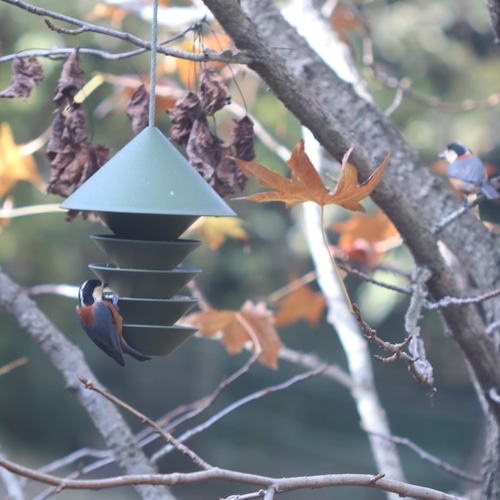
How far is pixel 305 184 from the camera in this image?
3.77 ft

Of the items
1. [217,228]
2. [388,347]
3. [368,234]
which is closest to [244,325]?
[217,228]

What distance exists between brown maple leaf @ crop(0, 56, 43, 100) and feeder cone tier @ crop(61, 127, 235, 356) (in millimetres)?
290

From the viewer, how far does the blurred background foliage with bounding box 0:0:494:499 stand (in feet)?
16.0

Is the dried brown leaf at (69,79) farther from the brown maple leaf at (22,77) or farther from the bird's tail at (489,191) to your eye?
the bird's tail at (489,191)

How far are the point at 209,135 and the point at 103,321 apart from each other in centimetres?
42

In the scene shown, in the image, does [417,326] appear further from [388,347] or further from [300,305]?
[300,305]

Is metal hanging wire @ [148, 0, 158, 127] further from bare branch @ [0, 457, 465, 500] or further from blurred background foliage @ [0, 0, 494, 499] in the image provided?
blurred background foliage @ [0, 0, 494, 499]

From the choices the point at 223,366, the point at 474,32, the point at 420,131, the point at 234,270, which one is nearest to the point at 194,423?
the point at 223,366

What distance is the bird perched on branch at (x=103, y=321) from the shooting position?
1.25 metres

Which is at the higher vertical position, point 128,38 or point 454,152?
point 128,38

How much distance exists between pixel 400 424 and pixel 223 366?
68.9 inches

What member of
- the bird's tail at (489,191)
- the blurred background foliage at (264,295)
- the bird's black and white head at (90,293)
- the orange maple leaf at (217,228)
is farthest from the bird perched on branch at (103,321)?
the blurred background foliage at (264,295)

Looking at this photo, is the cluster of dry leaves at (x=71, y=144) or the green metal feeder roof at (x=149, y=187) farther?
the cluster of dry leaves at (x=71, y=144)

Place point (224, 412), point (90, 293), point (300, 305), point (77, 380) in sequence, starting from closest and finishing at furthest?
point (90, 293) < point (224, 412) < point (77, 380) < point (300, 305)
